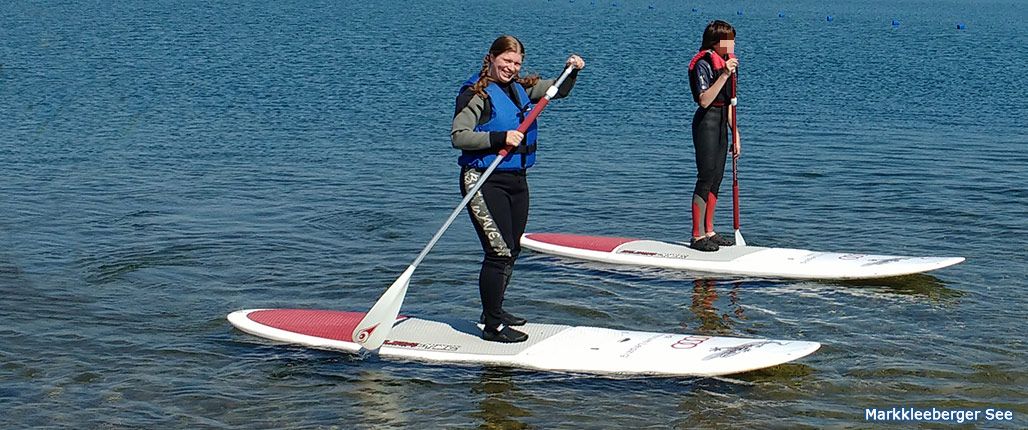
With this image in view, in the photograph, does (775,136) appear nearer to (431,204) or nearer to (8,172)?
(431,204)

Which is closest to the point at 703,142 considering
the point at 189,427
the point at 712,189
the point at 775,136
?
the point at 712,189

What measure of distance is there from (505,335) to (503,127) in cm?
144

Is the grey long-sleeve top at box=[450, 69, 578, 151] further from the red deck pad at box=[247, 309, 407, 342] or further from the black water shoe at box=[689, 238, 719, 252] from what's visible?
the black water shoe at box=[689, 238, 719, 252]

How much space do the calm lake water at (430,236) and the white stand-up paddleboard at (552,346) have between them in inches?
4.7

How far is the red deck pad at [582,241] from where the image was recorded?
11609 mm

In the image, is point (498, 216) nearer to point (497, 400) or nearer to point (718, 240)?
point (497, 400)

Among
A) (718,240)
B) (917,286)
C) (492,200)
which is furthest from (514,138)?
(917,286)

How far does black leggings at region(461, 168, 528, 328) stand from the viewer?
→ 788 centimetres

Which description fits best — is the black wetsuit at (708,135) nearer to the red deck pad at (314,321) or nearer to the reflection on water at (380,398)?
the red deck pad at (314,321)

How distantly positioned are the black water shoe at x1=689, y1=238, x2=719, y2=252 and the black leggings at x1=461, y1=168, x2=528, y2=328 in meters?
3.54

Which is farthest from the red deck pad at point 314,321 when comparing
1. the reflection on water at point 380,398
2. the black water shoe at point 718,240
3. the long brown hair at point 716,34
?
the long brown hair at point 716,34

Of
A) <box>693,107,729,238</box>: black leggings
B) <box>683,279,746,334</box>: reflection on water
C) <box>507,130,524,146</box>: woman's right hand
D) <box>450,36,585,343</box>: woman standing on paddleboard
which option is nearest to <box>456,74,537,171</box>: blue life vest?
<box>450,36,585,343</box>: woman standing on paddleboard

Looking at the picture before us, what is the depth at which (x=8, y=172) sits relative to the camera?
16078 mm

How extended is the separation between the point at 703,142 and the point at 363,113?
13.4m
